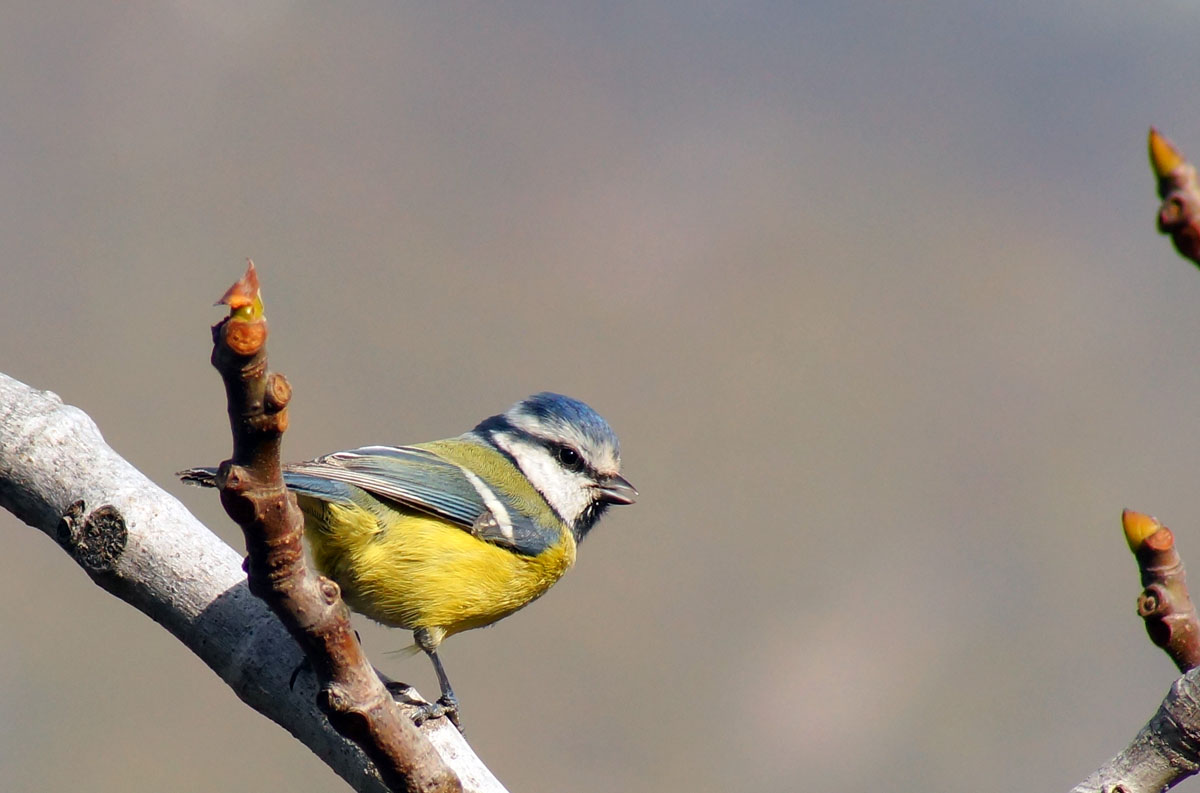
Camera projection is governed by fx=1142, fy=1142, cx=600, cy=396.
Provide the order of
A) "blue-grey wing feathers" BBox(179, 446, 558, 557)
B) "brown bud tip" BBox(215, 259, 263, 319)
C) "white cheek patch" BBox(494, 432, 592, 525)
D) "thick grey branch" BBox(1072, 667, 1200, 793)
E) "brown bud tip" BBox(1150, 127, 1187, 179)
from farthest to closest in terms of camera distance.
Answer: "white cheek patch" BBox(494, 432, 592, 525)
"blue-grey wing feathers" BBox(179, 446, 558, 557)
"thick grey branch" BBox(1072, 667, 1200, 793)
"brown bud tip" BBox(215, 259, 263, 319)
"brown bud tip" BBox(1150, 127, 1187, 179)

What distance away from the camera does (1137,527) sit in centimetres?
96

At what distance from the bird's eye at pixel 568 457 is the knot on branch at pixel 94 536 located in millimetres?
1214

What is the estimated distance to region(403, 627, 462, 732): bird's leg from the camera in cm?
157

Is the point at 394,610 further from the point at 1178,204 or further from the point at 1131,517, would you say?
the point at 1178,204

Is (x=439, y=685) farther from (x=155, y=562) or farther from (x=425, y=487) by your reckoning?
(x=155, y=562)

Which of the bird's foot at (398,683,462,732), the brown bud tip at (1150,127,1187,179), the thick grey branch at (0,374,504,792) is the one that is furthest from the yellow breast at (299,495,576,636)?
the brown bud tip at (1150,127,1187,179)

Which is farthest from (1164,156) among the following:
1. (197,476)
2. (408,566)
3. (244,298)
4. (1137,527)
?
(408,566)

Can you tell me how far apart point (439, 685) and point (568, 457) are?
74 cm

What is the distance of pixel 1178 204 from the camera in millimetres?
614

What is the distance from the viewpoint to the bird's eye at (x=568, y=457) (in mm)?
2557

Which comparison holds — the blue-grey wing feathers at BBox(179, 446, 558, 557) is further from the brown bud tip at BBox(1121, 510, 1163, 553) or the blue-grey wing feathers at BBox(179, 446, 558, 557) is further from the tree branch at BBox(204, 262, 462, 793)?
the brown bud tip at BBox(1121, 510, 1163, 553)

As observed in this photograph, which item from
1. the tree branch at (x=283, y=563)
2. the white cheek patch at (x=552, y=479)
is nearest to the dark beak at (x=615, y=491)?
the white cheek patch at (x=552, y=479)

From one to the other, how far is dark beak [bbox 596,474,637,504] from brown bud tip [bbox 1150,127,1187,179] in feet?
6.52

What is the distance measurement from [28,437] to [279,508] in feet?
2.43
